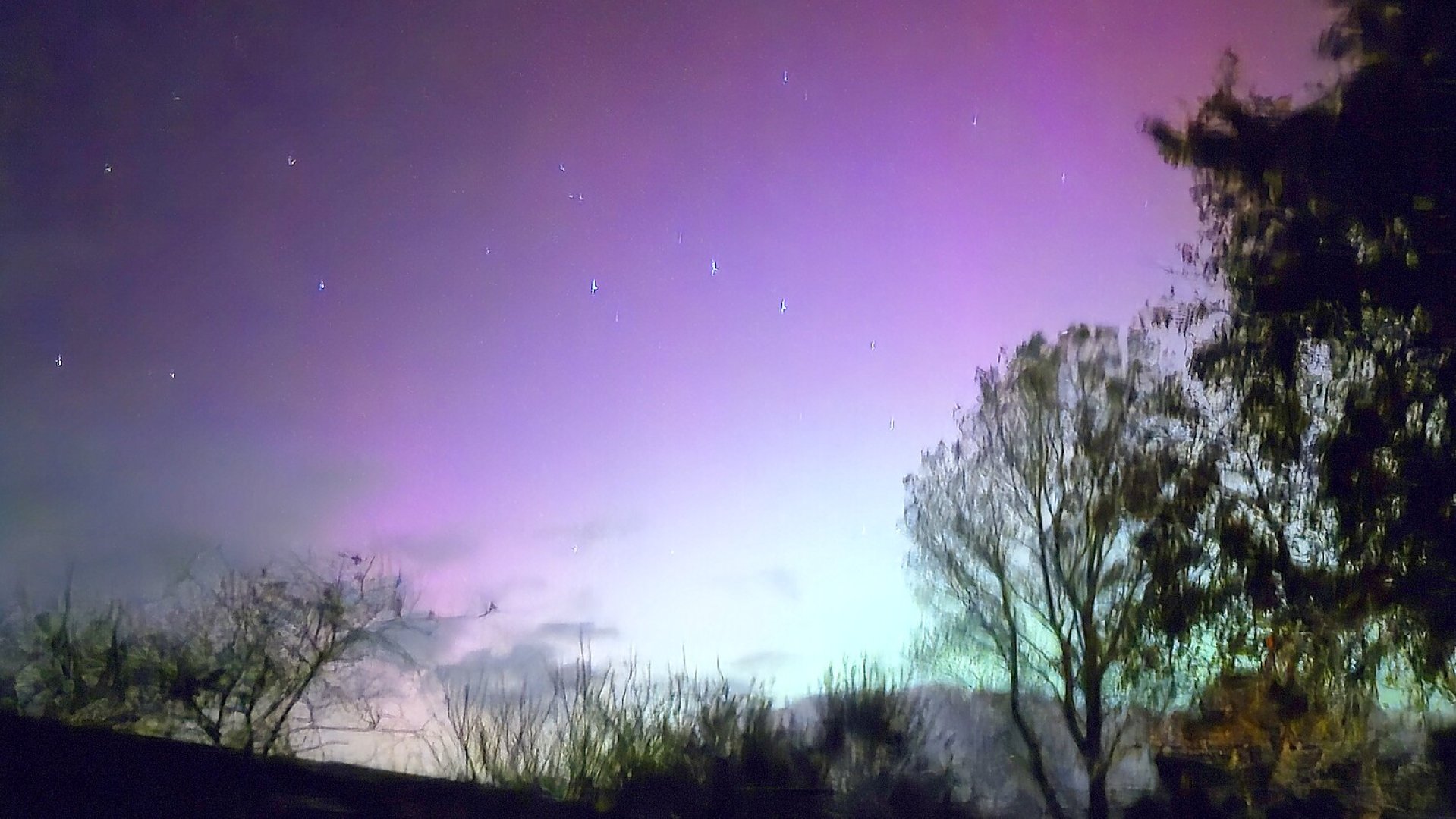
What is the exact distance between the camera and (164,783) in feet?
23.1

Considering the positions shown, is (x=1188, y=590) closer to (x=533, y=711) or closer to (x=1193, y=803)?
(x=1193, y=803)

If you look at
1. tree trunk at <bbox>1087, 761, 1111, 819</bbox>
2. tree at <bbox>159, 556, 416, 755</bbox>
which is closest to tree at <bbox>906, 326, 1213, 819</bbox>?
tree trunk at <bbox>1087, 761, 1111, 819</bbox>

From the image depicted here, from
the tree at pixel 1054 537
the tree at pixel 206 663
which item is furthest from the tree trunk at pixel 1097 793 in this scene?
the tree at pixel 206 663

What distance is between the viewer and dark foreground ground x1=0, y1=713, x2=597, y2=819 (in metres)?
6.44

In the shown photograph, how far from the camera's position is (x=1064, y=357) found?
17500 millimetres

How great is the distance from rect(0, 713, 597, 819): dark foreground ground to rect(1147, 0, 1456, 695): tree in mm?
8772

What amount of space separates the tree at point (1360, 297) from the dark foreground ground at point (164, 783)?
28.8ft

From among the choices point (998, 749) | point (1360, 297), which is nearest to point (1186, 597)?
point (1360, 297)

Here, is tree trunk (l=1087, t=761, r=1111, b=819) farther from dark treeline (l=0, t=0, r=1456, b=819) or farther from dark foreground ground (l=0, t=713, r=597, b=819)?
dark foreground ground (l=0, t=713, r=597, b=819)

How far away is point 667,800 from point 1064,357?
9.28 m

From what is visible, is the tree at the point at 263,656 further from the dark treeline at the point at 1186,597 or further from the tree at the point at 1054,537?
the tree at the point at 1054,537

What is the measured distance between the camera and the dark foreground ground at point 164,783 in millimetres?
6441

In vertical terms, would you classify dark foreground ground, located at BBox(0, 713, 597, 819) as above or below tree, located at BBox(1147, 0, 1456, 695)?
below

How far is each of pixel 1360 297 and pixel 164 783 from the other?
1077 centimetres
